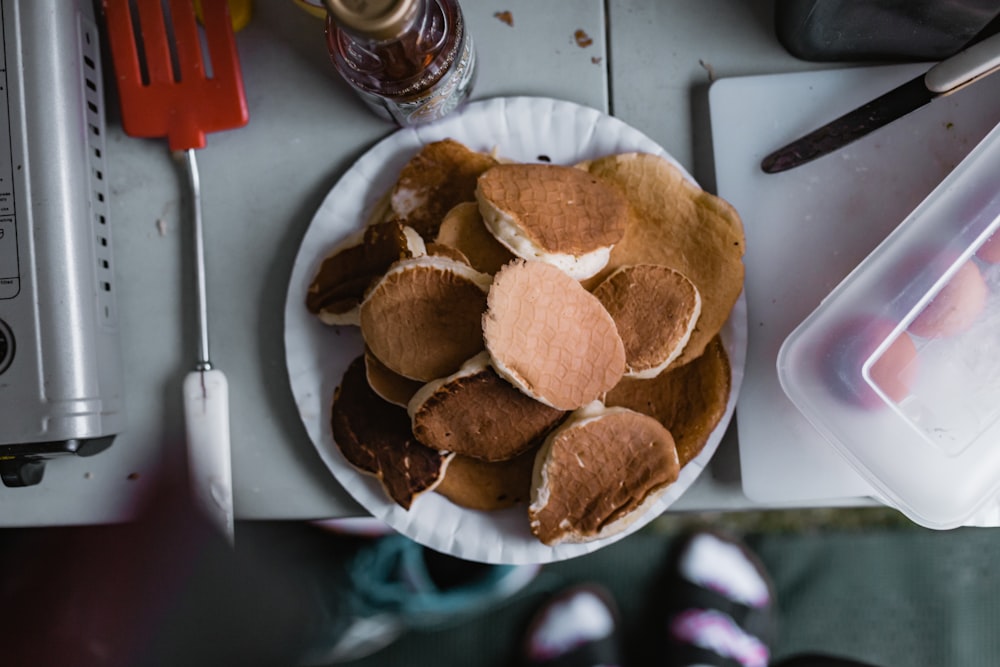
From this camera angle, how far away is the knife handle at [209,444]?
77cm

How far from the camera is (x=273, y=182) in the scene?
82 cm

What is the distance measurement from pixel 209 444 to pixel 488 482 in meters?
0.30

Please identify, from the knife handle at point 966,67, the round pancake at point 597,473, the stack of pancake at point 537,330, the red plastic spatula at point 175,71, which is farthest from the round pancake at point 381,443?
the knife handle at point 966,67

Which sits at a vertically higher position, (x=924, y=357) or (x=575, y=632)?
(x=924, y=357)

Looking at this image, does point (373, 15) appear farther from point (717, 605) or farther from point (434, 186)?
point (717, 605)

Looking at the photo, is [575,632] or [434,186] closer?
[434,186]

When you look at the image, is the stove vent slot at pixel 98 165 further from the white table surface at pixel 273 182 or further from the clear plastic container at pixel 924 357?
the clear plastic container at pixel 924 357

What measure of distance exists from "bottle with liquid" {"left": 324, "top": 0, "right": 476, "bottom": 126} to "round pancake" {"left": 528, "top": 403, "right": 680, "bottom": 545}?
33cm

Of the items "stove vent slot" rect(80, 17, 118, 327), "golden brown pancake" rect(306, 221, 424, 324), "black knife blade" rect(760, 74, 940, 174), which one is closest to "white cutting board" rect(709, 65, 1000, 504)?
"black knife blade" rect(760, 74, 940, 174)

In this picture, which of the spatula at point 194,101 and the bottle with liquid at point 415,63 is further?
the spatula at point 194,101

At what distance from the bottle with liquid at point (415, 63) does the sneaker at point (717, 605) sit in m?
0.81

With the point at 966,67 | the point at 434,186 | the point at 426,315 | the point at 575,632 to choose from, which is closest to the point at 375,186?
the point at 434,186

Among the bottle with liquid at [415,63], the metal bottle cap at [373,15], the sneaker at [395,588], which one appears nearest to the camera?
the metal bottle cap at [373,15]

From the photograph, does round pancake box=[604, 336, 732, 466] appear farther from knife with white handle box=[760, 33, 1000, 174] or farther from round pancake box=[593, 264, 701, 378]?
knife with white handle box=[760, 33, 1000, 174]
